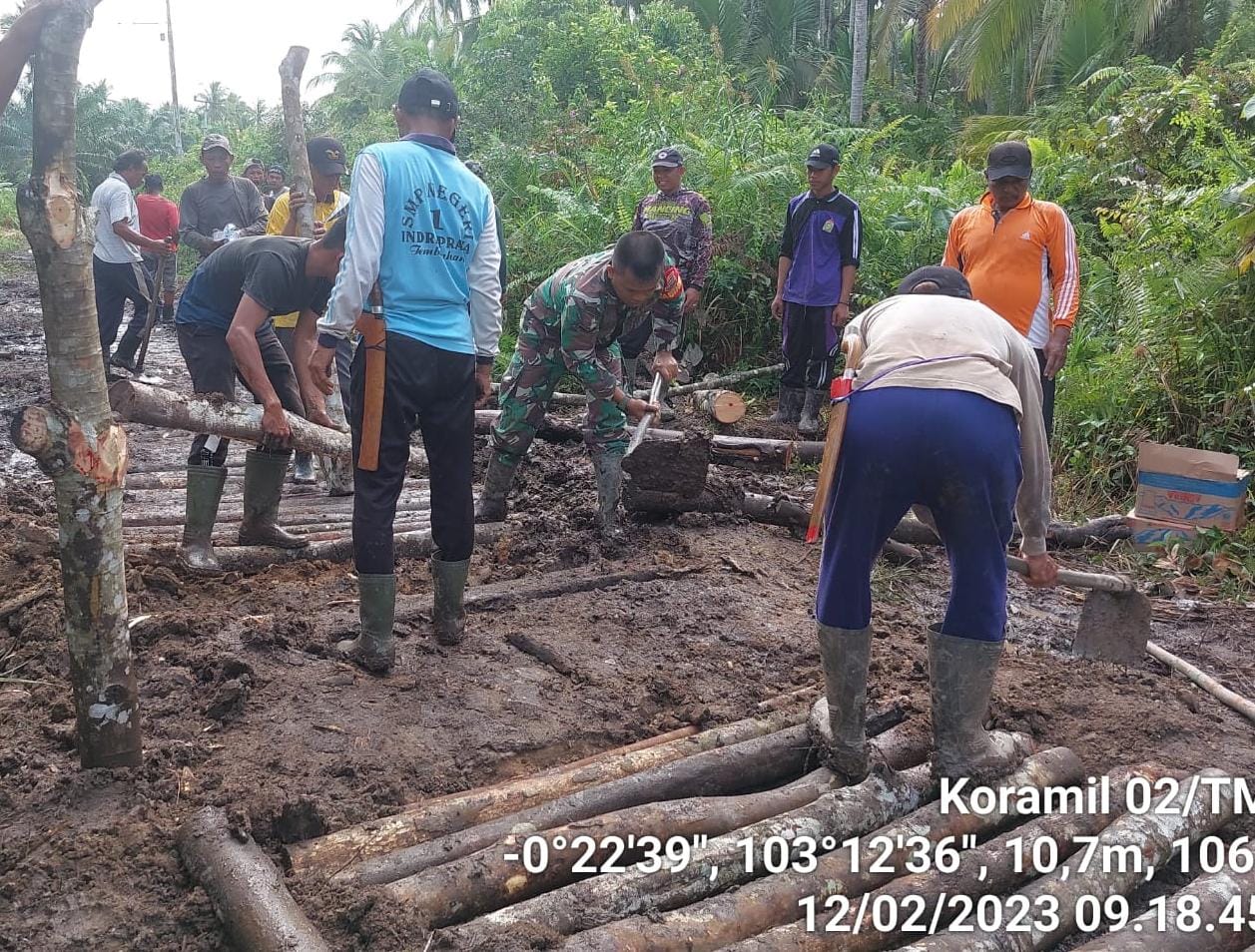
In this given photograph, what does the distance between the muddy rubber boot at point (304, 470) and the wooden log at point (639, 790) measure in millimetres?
4114

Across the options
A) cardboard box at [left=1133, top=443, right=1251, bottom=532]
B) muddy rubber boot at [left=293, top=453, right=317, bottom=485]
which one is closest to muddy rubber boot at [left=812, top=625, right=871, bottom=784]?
cardboard box at [left=1133, top=443, right=1251, bottom=532]

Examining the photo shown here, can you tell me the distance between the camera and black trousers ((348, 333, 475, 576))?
363cm

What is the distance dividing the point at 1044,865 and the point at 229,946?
219cm

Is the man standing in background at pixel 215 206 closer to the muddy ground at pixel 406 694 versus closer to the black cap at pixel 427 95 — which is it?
the muddy ground at pixel 406 694

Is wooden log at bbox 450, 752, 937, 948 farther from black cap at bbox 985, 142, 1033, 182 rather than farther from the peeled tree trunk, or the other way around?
black cap at bbox 985, 142, 1033, 182

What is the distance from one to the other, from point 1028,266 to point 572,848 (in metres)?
4.19

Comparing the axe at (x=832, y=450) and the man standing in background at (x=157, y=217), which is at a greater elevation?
the man standing in background at (x=157, y=217)

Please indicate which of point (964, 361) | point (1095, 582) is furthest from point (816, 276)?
point (964, 361)

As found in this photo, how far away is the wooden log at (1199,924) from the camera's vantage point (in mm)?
2513

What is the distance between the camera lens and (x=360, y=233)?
11.4 feet

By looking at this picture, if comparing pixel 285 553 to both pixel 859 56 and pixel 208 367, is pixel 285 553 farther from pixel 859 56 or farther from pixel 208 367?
pixel 859 56

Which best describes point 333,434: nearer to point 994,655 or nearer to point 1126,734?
point 994,655

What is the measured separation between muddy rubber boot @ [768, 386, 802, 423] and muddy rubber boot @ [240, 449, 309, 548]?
14.3 ft

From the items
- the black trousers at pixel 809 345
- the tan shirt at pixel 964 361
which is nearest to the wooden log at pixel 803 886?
the tan shirt at pixel 964 361
